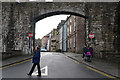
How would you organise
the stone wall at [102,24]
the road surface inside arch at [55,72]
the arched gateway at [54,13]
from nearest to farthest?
the road surface inside arch at [55,72], the stone wall at [102,24], the arched gateway at [54,13]

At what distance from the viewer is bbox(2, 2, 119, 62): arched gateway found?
15688mm

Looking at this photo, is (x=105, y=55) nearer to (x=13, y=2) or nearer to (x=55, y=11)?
(x=55, y=11)

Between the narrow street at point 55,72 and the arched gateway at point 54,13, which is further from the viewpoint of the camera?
the arched gateway at point 54,13

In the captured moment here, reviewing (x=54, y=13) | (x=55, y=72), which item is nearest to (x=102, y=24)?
(x=54, y=13)

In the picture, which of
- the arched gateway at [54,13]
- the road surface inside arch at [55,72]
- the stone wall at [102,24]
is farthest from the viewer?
the arched gateway at [54,13]

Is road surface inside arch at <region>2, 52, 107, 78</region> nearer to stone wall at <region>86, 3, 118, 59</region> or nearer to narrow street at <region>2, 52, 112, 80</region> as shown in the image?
narrow street at <region>2, 52, 112, 80</region>

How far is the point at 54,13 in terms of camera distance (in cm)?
1689

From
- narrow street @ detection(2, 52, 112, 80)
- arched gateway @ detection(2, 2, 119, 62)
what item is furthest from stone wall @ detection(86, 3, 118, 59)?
narrow street @ detection(2, 52, 112, 80)

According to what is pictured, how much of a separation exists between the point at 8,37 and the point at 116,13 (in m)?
14.5

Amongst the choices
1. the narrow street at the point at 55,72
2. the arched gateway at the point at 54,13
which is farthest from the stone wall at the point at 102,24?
the narrow street at the point at 55,72

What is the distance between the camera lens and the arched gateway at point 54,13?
15688 mm

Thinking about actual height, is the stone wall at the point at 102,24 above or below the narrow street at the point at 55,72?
above

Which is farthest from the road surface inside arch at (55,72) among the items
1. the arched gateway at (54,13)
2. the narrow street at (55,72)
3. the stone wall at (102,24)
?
the arched gateway at (54,13)

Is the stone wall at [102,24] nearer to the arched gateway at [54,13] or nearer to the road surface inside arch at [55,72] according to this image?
the arched gateway at [54,13]
